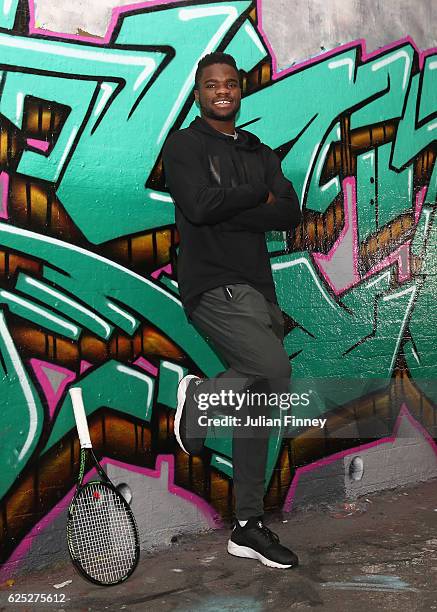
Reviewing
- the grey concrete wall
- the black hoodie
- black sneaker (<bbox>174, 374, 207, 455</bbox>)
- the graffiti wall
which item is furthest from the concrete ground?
the grey concrete wall

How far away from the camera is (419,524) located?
15.0 ft

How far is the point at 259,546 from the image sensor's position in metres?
3.76

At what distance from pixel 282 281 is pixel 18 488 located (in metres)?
2.04

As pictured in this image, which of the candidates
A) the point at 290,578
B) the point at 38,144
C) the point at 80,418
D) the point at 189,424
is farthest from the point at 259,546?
the point at 38,144

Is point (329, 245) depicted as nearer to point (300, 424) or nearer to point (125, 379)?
point (300, 424)

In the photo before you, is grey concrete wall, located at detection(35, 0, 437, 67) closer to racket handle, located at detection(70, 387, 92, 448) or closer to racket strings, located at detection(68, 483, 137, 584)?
racket handle, located at detection(70, 387, 92, 448)

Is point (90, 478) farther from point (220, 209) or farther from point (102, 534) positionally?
point (220, 209)

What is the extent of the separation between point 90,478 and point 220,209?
1.55 meters

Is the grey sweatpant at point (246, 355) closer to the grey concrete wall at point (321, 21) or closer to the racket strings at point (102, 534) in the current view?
the racket strings at point (102, 534)

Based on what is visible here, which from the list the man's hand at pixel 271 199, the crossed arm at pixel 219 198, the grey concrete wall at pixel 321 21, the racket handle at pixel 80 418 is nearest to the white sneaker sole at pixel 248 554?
the racket handle at pixel 80 418

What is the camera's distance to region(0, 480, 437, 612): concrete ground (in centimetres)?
336

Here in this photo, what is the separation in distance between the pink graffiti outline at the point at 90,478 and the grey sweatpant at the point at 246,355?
0.62 metres

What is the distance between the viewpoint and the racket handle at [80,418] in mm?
3570

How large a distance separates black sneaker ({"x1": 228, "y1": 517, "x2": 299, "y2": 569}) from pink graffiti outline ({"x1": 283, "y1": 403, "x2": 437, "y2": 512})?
3.51 ft
